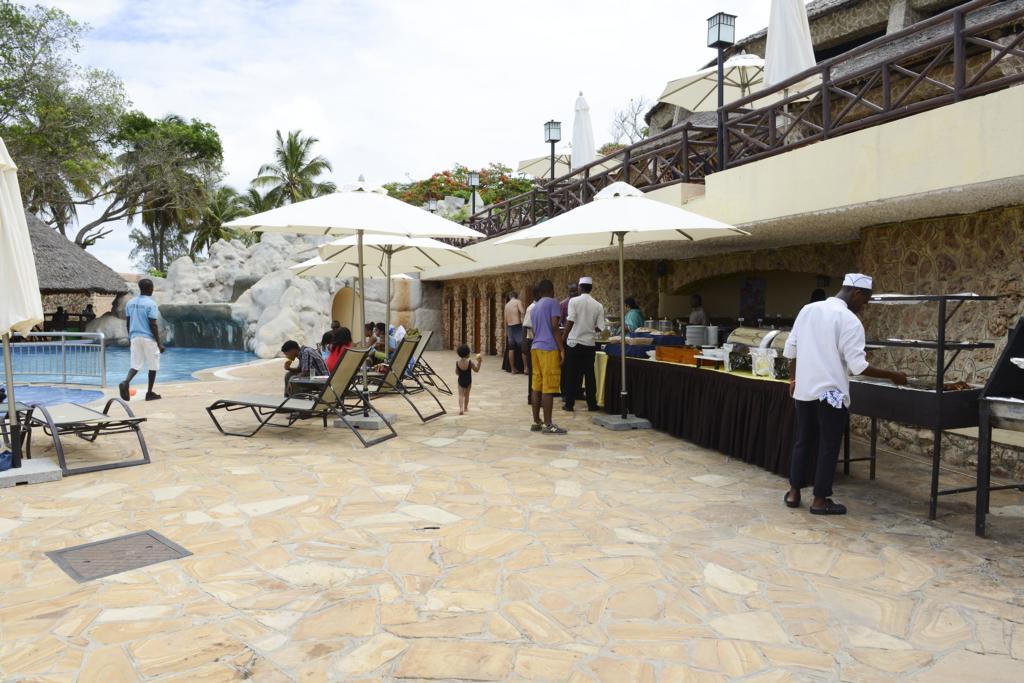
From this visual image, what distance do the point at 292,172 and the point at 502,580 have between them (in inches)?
1548

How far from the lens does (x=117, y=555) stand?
3775 mm

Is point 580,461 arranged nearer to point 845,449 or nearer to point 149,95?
point 845,449

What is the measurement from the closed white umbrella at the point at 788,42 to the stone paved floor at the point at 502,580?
5.53 meters

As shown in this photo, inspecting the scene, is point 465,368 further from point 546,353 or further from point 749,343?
point 749,343

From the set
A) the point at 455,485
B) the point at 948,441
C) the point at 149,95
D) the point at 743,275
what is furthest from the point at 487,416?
the point at 149,95

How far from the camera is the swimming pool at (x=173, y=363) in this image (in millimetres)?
12195

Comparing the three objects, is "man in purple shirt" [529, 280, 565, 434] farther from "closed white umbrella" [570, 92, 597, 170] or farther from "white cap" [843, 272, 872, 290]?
"closed white umbrella" [570, 92, 597, 170]

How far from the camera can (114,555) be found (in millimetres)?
3773

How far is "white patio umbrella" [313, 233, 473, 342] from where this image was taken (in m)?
9.14

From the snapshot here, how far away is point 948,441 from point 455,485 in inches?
181

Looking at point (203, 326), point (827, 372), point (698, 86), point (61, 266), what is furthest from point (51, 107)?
point (827, 372)

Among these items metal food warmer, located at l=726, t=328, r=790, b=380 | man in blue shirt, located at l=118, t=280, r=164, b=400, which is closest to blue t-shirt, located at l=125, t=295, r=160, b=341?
man in blue shirt, located at l=118, t=280, r=164, b=400

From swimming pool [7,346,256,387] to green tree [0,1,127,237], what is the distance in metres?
6.64

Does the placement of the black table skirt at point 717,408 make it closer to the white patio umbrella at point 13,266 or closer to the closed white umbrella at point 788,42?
the closed white umbrella at point 788,42
